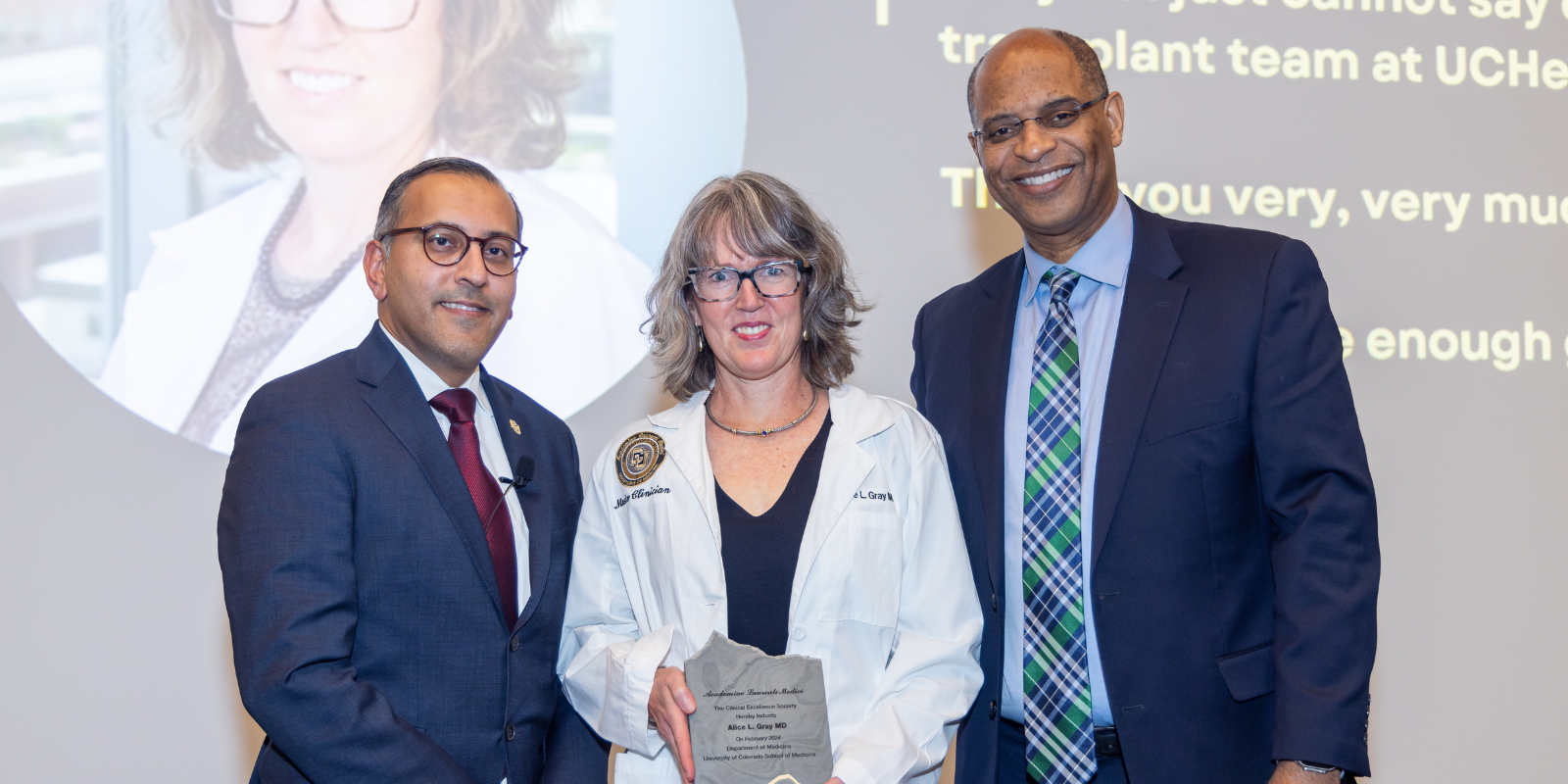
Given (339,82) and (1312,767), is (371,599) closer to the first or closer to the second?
(1312,767)

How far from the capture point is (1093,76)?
2453 mm

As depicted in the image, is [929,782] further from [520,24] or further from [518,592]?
[520,24]

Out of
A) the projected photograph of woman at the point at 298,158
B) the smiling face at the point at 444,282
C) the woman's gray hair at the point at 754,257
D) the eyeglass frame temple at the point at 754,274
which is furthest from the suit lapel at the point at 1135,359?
the projected photograph of woman at the point at 298,158

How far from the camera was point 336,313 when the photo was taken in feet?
11.4

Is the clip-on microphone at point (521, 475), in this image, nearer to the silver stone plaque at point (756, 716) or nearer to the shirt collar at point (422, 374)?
the shirt collar at point (422, 374)

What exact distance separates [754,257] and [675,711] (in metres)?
0.87

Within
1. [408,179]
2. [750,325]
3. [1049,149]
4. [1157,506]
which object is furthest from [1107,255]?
[408,179]

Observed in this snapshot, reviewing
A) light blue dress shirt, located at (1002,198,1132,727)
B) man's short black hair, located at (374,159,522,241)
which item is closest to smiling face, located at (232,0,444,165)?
man's short black hair, located at (374,159,522,241)

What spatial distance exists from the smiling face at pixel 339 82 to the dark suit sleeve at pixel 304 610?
1.60 meters

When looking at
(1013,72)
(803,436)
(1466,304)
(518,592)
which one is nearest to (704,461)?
(803,436)

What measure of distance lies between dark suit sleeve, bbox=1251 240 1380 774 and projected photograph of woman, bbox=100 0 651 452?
7.27 ft

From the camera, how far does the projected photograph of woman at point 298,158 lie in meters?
3.42

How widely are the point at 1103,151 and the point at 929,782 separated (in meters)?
1.35

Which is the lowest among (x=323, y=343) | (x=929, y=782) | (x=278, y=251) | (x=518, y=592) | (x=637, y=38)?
(x=929, y=782)
